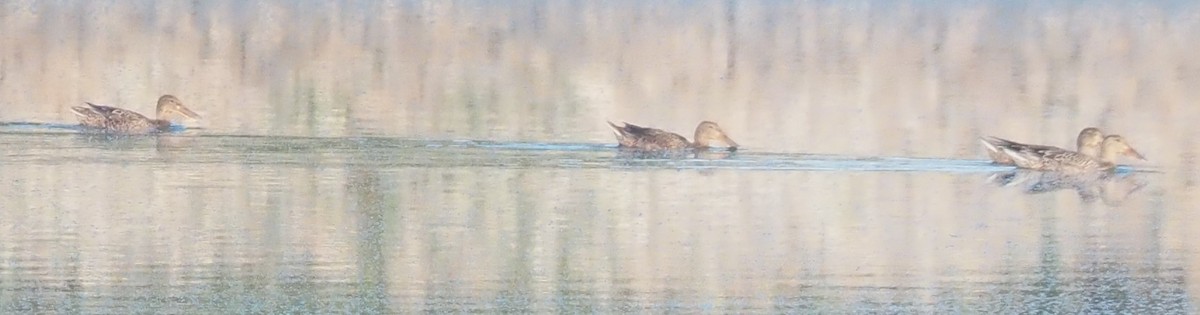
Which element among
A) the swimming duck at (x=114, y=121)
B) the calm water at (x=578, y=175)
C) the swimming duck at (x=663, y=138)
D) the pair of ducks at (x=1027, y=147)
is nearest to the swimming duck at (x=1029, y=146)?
the pair of ducks at (x=1027, y=147)

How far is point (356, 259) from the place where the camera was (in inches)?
405

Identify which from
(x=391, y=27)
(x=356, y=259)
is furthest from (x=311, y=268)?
(x=391, y=27)

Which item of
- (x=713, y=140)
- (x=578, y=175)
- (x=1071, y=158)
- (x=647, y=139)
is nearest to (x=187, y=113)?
(x=647, y=139)

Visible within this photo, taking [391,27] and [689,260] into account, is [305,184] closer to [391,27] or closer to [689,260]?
[689,260]

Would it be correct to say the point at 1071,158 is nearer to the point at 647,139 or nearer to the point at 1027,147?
the point at 1027,147

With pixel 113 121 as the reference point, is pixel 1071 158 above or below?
below

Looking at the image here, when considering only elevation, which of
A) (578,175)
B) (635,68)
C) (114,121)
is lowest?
(578,175)

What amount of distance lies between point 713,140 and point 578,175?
1845mm

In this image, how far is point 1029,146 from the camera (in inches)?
567

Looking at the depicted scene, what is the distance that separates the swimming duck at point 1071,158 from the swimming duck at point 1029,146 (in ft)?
0.09

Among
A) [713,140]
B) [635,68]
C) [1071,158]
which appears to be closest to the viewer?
[1071,158]

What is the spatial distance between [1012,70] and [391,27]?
6199mm

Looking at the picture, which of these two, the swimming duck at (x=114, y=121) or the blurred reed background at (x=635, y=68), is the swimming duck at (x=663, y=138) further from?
the swimming duck at (x=114, y=121)

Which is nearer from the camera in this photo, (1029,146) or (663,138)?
(1029,146)
